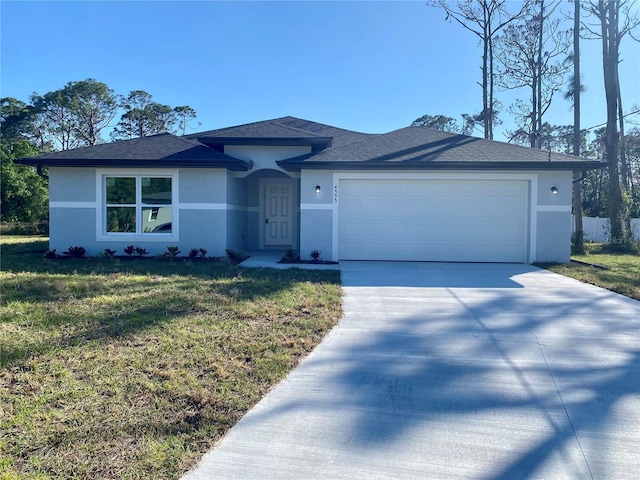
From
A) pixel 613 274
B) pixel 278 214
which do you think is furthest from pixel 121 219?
pixel 613 274

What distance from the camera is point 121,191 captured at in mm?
12453

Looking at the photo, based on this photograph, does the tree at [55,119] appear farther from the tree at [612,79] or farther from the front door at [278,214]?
the tree at [612,79]

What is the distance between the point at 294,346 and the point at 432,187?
27.9 ft

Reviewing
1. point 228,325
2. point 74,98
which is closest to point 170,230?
point 228,325

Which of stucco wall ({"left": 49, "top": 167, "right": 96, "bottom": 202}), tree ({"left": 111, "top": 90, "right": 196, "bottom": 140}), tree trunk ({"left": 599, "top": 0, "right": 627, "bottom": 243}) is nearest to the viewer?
stucco wall ({"left": 49, "top": 167, "right": 96, "bottom": 202})

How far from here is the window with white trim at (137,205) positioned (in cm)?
1234

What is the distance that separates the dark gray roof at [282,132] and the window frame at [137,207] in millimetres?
1881

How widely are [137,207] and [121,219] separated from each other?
64cm

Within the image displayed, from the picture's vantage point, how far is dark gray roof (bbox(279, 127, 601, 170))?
37.5 feet

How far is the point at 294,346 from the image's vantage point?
4855 mm

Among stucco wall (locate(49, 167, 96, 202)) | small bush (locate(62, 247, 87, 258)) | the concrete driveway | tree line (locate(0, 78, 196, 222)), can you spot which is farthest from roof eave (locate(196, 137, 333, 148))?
tree line (locate(0, 78, 196, 222))

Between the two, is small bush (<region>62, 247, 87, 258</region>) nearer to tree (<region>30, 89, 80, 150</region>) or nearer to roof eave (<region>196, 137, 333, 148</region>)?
roof eave (<region>196, 137, 333, 148</region>)

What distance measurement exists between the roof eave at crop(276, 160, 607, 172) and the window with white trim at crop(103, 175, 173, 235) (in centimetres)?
366

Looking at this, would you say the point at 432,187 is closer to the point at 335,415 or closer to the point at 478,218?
the point at 478,218
